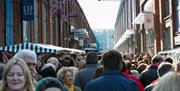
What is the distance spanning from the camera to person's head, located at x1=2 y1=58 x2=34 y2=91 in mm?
5562

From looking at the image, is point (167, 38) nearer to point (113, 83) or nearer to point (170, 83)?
point (113, 83)

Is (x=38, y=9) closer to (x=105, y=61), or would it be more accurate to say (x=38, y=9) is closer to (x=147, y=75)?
(x=147, y=75)

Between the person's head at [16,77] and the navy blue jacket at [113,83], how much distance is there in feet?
4.13

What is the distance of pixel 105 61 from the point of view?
6.78 metres

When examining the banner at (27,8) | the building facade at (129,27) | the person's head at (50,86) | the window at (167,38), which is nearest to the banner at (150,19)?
the window at (167,38)

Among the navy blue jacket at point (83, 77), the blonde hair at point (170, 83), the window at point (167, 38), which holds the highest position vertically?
the window at point (167, 38)

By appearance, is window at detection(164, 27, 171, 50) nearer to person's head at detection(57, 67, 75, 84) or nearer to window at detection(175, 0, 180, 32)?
window at detection(175, 0, 180, 32)

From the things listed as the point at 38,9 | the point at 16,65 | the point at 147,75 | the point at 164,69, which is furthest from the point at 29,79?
the point at 38,9

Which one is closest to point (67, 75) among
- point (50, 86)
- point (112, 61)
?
point (112, 61)

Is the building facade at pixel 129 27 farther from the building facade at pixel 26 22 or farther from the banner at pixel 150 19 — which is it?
the banner at pixel 150 19

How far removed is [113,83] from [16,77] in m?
1.53

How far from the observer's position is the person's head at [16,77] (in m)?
5.56

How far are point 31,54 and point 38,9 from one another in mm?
29032

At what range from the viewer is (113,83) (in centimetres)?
665
